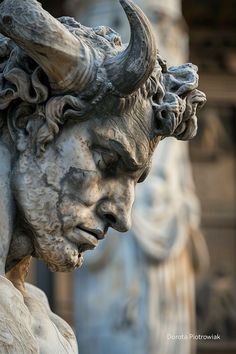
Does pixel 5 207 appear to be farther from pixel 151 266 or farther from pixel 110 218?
pixel 151 266

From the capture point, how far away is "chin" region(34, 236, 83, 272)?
2.55m

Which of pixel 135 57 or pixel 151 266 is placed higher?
pixel 135 57

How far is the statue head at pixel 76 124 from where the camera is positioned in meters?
2.47

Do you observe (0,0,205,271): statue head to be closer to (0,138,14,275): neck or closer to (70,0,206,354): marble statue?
(0,138,14,275): neck

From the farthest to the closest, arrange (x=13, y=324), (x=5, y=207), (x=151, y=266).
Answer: (x=151, y=266), (x=5, y=207), (x=13, y=324)

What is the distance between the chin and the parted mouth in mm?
11

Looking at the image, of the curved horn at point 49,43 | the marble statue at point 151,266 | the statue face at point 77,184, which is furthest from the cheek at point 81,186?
the marble statue at point 151,266

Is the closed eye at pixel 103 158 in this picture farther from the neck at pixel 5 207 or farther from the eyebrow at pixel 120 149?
the neck at pixel 5 207

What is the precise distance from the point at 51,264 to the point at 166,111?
0.30 m

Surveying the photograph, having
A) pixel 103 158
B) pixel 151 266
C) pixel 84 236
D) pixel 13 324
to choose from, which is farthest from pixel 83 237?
pixel 151 266

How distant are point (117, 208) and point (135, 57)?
26 centimetres

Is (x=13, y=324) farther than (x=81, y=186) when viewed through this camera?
No

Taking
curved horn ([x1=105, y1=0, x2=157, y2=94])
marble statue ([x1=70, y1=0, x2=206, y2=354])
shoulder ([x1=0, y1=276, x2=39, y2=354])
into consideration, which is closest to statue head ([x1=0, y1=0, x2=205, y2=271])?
curved horn ([x1=105, y1=0, x2=157, y2=94])

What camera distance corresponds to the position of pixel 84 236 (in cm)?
255
